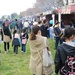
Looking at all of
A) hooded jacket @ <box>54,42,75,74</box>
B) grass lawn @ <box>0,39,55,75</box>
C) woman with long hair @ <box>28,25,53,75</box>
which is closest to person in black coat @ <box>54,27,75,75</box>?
hooded jacket @ <box>54,42,75,74</box>

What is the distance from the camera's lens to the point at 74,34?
14.0 ft

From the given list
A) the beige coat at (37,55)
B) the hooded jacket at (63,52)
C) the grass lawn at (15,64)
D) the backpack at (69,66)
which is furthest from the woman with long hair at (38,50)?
the grass lawn at (15,64)

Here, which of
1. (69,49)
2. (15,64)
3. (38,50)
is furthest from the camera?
(15,64)

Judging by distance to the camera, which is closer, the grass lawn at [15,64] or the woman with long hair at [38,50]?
the woman with long hair at [38,50]

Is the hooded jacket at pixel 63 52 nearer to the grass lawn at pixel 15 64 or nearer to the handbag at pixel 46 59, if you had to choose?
the handbag at pixel 46 59

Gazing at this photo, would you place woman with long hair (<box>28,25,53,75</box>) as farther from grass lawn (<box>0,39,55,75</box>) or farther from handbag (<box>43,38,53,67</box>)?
grass lawn (<box>0,39,55,75</box>)

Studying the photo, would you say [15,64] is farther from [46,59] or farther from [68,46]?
[68,46]

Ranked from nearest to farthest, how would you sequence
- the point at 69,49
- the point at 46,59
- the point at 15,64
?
the point at 69,49 < the point at 46,59 < the point at 15,64

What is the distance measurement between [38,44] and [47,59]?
39cm

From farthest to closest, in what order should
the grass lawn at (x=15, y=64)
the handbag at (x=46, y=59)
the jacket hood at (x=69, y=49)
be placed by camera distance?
the grass lawn at (x=15, y=64), the handbag at (x=46, y=59), the jacket hood at (x=69, y=49)

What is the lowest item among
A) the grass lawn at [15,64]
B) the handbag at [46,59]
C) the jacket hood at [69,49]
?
the grass lawn at [15,64]

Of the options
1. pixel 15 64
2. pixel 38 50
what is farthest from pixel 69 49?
pixel 15 64

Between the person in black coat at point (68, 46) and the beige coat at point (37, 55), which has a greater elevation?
the person in black coat at point (68, 46)

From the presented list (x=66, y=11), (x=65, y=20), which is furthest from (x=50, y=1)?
(x=66, y=11)
